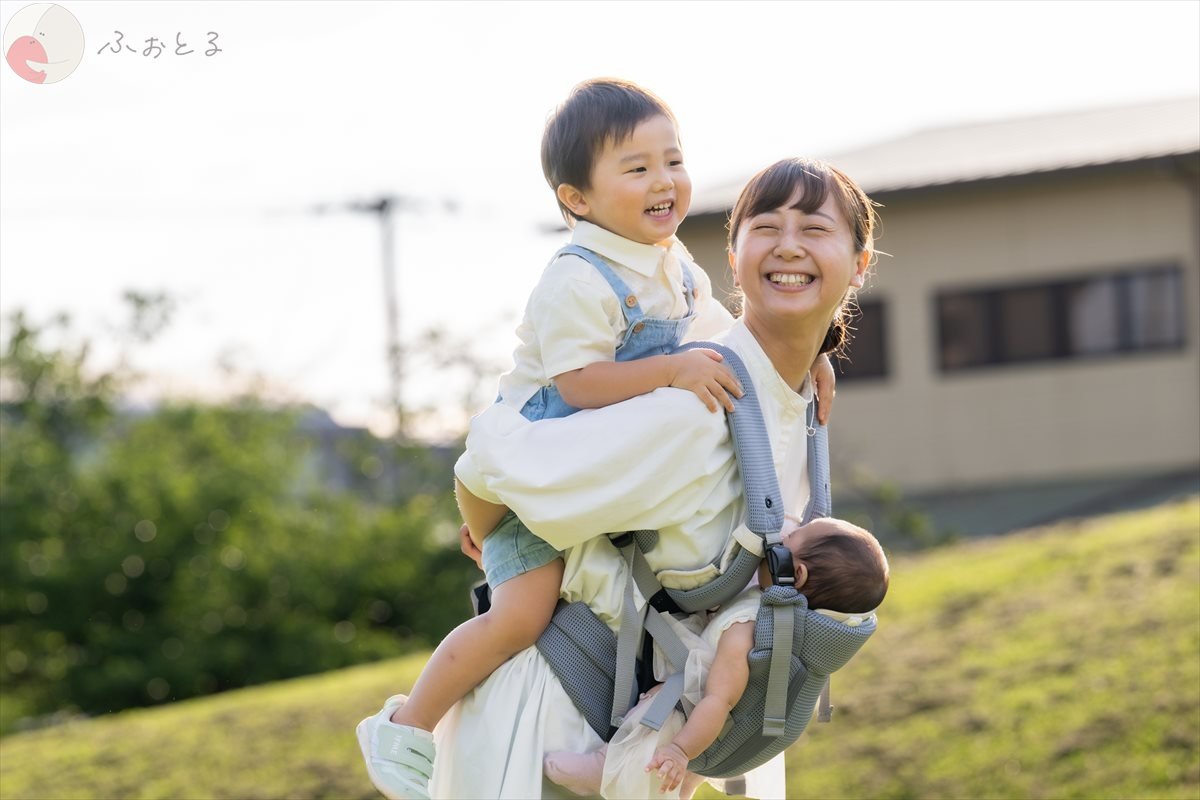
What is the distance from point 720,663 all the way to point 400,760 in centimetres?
63

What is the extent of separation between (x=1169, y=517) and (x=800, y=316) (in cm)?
770

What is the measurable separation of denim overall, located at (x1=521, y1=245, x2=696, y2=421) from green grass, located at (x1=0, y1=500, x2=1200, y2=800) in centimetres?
444

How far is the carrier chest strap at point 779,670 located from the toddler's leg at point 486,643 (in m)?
0.42

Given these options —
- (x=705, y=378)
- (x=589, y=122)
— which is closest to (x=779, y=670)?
(x=705, y=378)

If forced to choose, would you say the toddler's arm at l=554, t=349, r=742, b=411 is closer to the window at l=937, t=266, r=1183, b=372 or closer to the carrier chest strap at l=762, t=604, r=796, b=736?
the carrier chest strap at l=762, t=604, r=796, b=736

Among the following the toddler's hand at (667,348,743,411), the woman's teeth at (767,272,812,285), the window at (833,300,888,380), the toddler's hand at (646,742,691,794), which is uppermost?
the woman's teeth at (767,272,812,285)

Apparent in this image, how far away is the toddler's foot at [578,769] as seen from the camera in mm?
2867

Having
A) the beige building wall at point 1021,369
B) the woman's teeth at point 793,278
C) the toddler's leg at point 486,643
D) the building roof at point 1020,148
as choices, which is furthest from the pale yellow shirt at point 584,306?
the beige building wall at point 1021,369

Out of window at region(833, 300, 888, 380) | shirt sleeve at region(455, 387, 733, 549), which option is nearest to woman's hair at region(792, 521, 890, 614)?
shirt sleeve at region(455, 387, 733, 549)

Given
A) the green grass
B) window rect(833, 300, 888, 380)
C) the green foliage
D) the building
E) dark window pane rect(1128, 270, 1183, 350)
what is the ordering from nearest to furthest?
the green grass < the green foliage < the building < dark window pane rect(1128, 270, 1183, 350) < window rect(833, 300, 888, 380)

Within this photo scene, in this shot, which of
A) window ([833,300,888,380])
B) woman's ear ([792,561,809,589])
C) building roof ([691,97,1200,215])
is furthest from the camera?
window ([833,300,888,380])

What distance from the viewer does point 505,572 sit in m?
2.98

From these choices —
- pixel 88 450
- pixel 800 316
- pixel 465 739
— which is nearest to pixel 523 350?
pixel 800 316

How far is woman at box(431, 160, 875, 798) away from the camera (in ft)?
9.12
